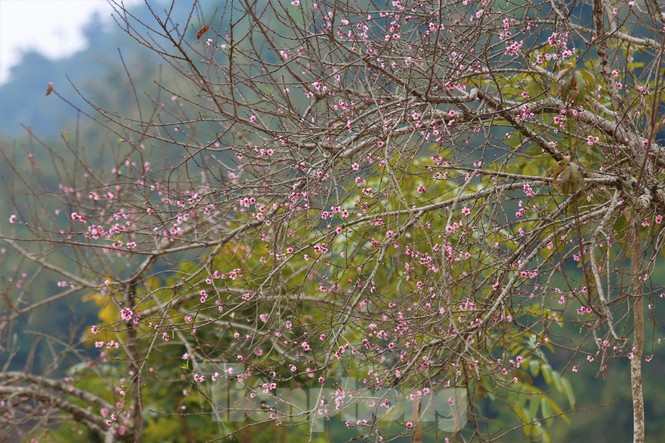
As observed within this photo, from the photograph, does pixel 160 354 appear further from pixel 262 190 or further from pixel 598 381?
pixel 598 381

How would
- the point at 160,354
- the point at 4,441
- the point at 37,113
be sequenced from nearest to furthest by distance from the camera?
the point at 4,441 → the point at 160,354 → the point at 37,113

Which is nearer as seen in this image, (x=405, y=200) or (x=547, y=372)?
(x=405, y=200)

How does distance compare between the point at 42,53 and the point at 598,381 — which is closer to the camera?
the point at 598,381

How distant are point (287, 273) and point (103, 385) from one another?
1.50 metres

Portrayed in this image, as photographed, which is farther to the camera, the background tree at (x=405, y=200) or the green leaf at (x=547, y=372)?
the green leaf at (x=547, y=372)

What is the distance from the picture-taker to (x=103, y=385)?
473cm

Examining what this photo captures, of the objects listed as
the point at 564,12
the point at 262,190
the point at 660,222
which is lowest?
the point at 660,222

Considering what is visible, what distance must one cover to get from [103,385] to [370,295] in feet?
9.25

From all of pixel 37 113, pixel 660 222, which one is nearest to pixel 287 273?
pixel 660 222

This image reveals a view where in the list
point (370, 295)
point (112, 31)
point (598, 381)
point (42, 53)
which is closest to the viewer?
point (370, 295)

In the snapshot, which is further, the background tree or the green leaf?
the green leaf

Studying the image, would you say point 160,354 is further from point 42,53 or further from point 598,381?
point 42,53

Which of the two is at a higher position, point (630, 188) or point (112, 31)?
point (112, 31)

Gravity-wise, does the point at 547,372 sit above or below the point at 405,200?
below
